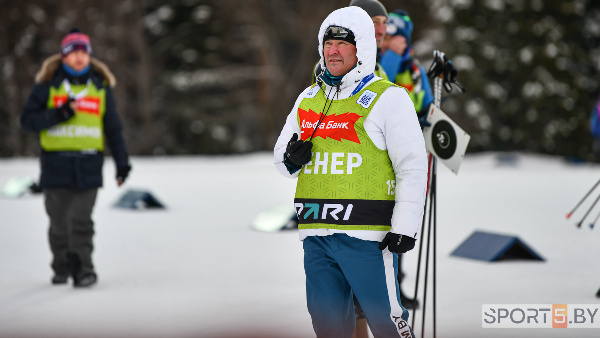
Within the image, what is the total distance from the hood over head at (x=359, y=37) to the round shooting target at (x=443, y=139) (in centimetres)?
89

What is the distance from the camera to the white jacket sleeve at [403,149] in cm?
300

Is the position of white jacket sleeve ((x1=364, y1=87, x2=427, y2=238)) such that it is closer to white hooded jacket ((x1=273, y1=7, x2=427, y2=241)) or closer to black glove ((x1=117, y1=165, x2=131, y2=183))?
white hooded jacket ((x1=273, y1=7, x2=427, y2=241))

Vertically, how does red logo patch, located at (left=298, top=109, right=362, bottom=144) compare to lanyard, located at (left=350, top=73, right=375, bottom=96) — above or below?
below

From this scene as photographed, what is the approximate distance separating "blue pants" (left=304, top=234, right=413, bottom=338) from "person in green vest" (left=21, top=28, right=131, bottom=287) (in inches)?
124

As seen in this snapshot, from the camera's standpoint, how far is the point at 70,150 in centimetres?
585

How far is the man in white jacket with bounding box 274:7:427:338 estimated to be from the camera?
9.96ft

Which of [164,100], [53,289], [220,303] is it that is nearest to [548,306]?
[220,303]

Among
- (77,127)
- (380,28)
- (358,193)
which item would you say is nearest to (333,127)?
(358,193)

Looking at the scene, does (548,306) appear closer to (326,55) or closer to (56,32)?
(326,55)

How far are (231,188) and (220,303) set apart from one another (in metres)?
9.54

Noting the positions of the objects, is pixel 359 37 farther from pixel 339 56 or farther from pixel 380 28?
pixel 380 28

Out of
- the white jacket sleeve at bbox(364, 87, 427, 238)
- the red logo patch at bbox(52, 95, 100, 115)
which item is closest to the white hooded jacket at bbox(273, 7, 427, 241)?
the white jacket sleeve at bbox(364, 87, 427, 238)

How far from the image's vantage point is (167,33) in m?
35.5

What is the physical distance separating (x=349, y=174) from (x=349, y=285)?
19.5 inches
